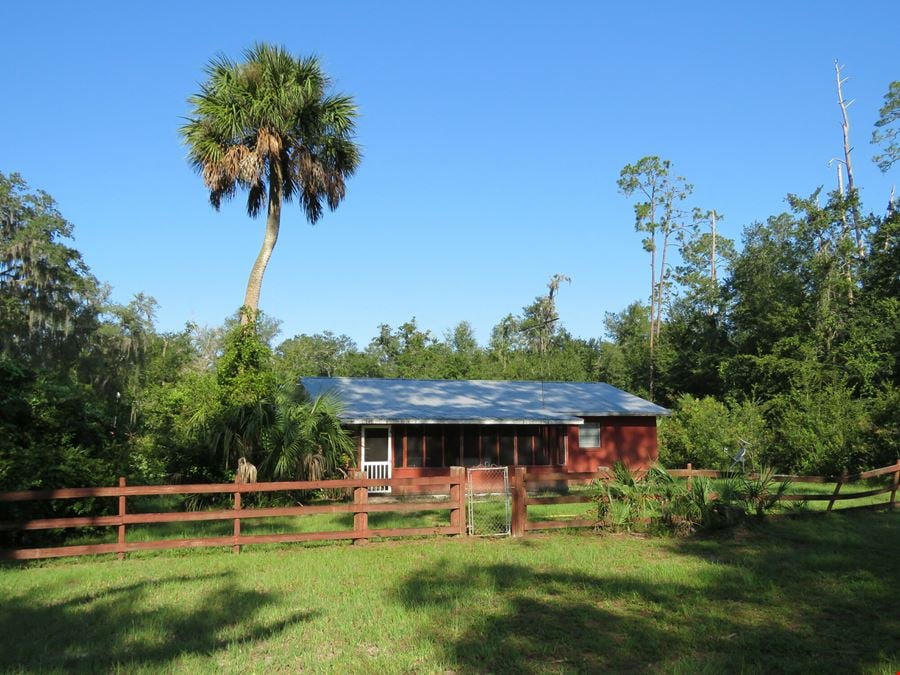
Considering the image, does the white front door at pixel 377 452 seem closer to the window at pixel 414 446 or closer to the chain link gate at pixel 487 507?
the window at pixel 414 446

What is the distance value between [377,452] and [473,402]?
4.53 m

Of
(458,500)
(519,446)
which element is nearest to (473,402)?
(519,446)

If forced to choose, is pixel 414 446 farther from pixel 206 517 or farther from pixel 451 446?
pixel 206 517

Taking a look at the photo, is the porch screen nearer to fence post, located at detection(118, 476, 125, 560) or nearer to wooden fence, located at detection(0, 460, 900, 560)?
wooden fence, located at detection(0, 460, 900, 560)

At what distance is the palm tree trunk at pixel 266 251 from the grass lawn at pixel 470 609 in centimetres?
845

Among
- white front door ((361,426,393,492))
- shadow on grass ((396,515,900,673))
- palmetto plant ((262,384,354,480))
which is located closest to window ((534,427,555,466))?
white front door ((361,426,393,492))

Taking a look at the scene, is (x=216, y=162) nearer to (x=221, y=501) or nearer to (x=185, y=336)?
(x=221, y=501)

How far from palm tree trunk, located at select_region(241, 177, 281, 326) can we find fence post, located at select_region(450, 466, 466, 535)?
8.32 m

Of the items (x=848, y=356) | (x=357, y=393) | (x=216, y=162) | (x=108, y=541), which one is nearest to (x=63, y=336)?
(x=357, y=393)

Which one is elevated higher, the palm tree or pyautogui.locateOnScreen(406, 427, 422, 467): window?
the palm tree

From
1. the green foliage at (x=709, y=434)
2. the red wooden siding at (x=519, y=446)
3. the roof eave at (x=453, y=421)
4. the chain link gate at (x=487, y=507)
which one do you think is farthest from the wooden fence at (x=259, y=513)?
the green foliage at (x=709, y=434)

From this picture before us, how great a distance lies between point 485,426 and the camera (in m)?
24.1

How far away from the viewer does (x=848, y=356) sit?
30844 millimetres

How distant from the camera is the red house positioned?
2273 cm
